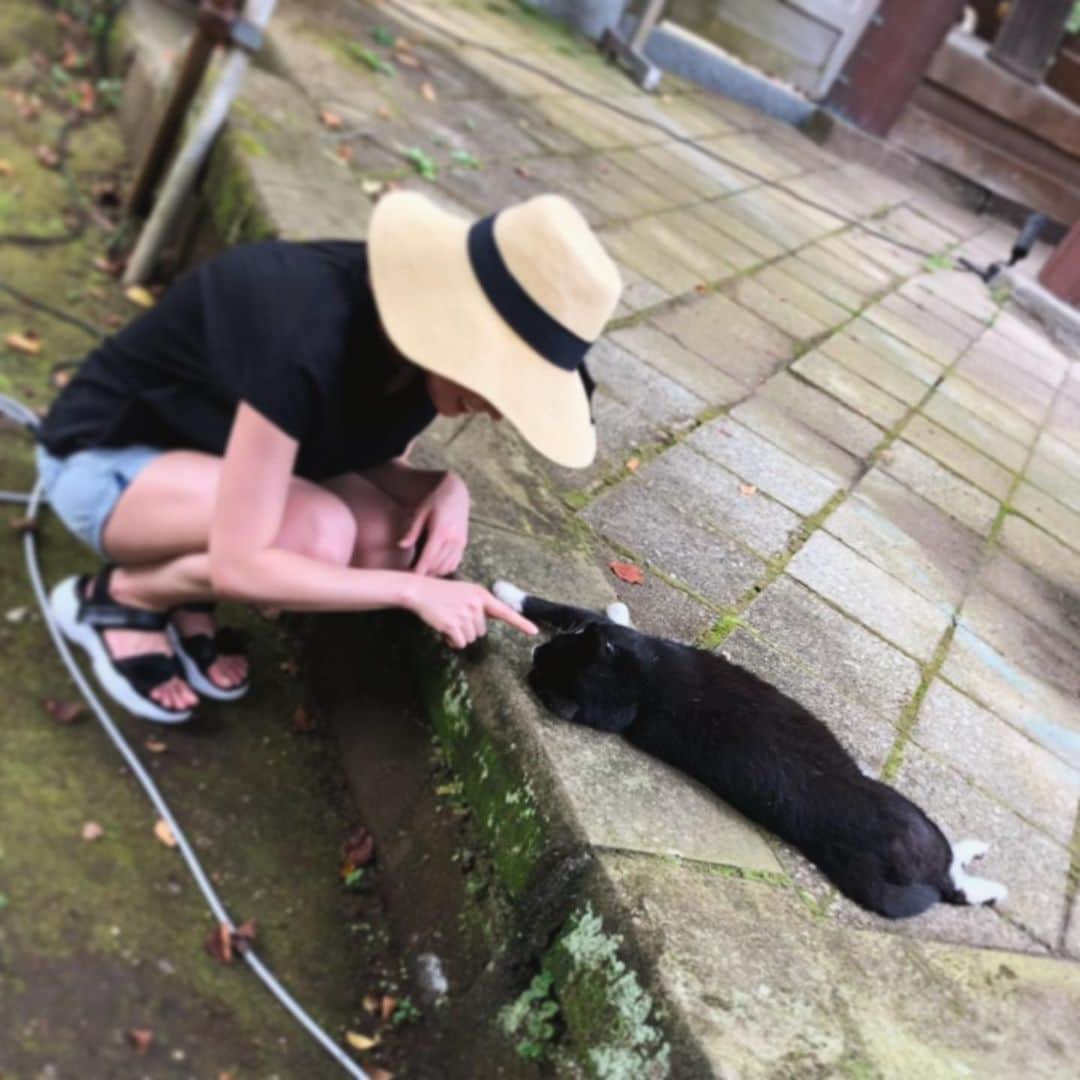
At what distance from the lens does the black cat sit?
196 centimetres

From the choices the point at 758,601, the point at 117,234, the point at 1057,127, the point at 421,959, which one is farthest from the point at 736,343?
the point at 1057,127

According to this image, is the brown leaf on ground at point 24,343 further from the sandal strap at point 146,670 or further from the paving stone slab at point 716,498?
the paving stone slab at point 716,498

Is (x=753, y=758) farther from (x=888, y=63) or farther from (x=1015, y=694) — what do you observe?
(x=888, y=63)

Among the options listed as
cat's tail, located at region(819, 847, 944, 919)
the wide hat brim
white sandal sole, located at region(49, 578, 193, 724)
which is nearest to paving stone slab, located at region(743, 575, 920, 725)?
cat's tail, located at region(819, 847, 944, 919)

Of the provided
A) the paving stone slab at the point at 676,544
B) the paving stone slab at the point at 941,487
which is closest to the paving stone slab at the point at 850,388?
the paving stone slab at the point at 941,487

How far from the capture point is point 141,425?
2031 mm

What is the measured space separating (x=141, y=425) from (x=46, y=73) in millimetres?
3011

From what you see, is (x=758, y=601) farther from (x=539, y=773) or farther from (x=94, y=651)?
(x=94, y=651)

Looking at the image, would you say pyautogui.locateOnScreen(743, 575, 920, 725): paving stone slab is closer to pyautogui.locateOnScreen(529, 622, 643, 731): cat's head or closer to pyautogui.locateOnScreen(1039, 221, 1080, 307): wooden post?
pyautogui.locateOnScreen(529, 622, 643, 731): cat's head

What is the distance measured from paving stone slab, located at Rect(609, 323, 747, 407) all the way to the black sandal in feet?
6.07

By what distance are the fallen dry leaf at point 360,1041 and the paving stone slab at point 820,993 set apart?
1.98 ft

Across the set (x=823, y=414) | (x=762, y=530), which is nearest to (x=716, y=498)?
(x=762, y=530)

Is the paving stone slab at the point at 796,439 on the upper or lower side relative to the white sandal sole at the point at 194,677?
upper

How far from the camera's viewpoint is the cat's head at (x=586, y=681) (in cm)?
195
